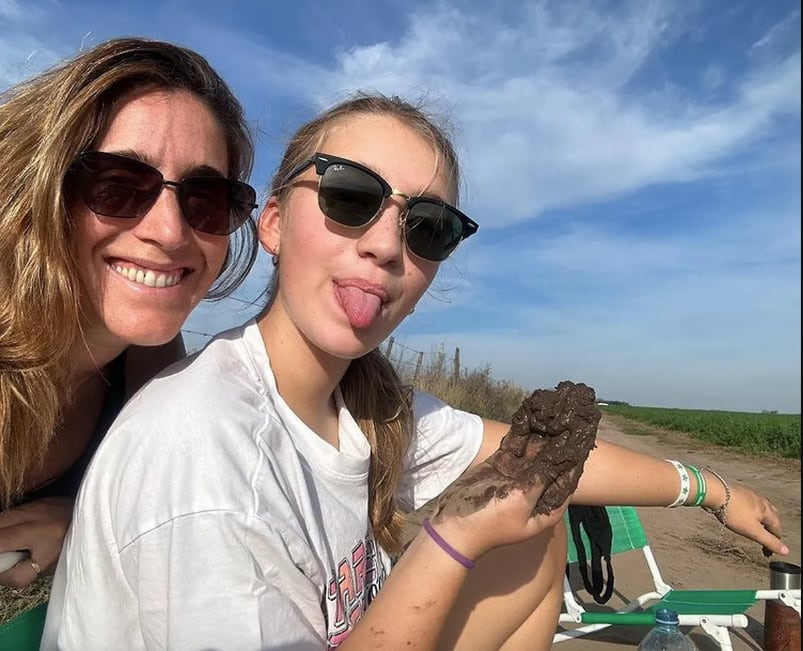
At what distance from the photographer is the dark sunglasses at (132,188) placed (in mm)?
1617

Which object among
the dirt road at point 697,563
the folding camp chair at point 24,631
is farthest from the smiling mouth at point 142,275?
the dirt road at point 697,563

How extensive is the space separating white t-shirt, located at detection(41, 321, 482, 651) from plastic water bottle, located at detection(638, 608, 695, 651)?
1804 mm

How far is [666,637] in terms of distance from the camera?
284 centimetres

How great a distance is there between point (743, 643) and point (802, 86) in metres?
4.50

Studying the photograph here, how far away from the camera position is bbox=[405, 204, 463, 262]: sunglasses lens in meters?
1.80

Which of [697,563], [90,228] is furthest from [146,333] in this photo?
[697,563]

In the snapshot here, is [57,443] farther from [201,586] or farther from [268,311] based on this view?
[201,586]

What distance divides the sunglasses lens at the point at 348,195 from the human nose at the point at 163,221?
0.41 meters

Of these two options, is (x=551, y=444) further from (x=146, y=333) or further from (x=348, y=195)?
(x=146, y=333)

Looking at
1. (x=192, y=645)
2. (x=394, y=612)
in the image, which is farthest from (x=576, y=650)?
(x=192, y=645)

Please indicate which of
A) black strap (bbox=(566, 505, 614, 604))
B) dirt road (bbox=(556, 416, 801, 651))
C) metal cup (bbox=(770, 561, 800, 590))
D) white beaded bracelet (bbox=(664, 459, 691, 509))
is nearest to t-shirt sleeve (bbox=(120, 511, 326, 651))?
white beaded bracelet (bbox=(664, 459, 691, 509))

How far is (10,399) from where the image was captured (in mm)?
1632

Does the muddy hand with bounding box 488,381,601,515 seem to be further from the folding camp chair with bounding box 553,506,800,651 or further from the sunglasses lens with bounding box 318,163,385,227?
the folding camp chair with bounding box 553,506,800,651

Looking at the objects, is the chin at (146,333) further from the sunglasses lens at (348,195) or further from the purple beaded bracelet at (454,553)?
the purple beaded bracelet at (454,553)
